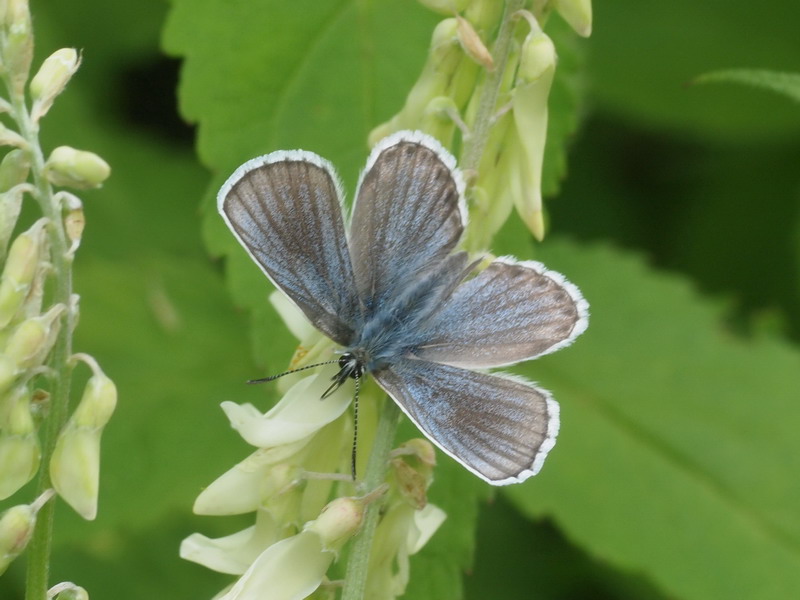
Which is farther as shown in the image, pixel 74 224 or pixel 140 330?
pixel 140 330

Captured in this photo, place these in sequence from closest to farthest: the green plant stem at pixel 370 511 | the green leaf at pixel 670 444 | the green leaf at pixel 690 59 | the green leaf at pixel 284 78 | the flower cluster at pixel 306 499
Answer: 1. the green plant stem at pixel 370 511
2. the flower cluster at pixel 306 499
3. the green leaf at pixel 284 78
4. the green leaf at pixel 670 444
5. the green leaf at pixel 690 59

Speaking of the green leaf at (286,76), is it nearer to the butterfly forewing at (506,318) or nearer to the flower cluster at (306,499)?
the butterfly forewing at (506,318)

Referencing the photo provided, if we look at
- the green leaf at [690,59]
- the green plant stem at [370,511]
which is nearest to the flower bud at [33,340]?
the green plant stem at [370,511]

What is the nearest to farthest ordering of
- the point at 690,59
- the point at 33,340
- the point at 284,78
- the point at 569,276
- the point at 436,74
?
the point at 33,340, the point at 436,74, the point at 284,78, the point at 569,276, the point at 690,59

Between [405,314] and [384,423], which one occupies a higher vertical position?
[384,423]

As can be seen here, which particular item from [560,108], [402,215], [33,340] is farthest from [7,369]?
[560,108]

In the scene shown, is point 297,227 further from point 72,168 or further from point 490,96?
point 72,168
